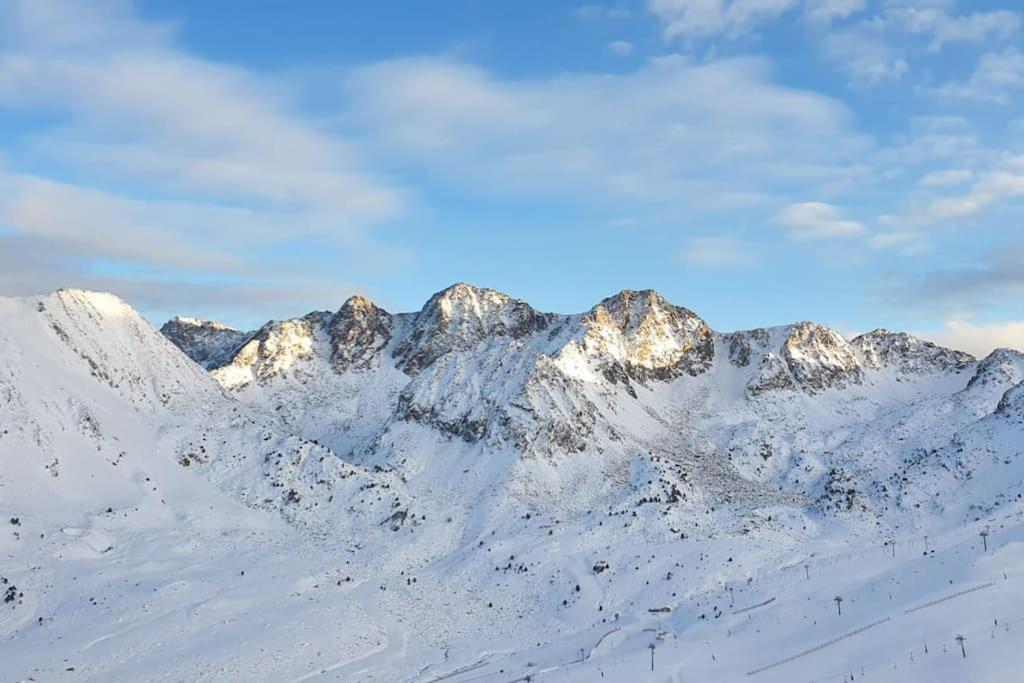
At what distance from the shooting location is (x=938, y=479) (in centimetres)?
7131

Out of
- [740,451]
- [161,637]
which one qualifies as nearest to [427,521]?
[161,637]

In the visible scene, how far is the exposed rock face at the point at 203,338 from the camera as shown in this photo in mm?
121688

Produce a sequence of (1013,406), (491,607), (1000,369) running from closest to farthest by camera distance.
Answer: (491,607)
(1013,406)
(1000,369)

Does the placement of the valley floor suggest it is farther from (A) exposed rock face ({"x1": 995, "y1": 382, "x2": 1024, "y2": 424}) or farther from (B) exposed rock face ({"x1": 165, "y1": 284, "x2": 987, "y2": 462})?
(A) exposed rock face ({"x1": 995, "y1": 382, "x2": 1024, "y2": 424})

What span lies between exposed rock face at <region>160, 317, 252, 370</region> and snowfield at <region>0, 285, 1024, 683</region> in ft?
31.0

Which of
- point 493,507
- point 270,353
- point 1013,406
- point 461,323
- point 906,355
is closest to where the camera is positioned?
point 493,507

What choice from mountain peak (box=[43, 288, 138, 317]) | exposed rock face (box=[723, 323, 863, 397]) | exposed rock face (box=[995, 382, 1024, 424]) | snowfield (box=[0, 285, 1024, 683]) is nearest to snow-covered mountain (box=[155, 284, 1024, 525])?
exposed rock face (box=[723, 323, 863, 397])

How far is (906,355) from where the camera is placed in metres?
120

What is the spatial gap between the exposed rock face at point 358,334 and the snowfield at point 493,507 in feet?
2.05

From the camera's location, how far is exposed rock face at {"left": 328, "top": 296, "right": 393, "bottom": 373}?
107062 millimetres

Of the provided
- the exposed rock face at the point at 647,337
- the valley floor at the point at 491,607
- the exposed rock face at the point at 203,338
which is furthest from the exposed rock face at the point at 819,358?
the exposed rock face at the point at 203,338

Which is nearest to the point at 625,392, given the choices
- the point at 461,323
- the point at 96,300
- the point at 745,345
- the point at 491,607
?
the point at 461,323

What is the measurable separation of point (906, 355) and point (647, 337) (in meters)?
42.8

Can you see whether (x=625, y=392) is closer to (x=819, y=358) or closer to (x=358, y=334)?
(x=819, y=358)
